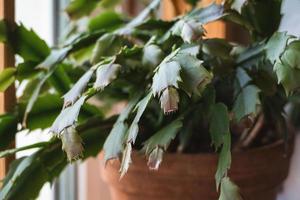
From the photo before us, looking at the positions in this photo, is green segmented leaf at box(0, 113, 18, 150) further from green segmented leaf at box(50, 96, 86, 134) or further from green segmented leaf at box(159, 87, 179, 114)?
green segmented leaf at box(159, 87, 179, 114)

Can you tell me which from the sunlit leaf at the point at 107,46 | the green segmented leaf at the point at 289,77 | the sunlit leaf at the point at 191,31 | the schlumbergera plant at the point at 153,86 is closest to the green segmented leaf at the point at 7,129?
the schlumbergera plant at the point at 153,86

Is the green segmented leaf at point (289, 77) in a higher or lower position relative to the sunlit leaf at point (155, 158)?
higher

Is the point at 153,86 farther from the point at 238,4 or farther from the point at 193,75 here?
the point at 238,4

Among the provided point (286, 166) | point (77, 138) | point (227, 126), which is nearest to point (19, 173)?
point (77, 138)

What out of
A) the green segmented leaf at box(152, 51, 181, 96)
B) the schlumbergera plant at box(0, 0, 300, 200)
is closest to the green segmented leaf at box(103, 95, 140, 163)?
the schlumbergera plant at box(0, 0, 300, 200)

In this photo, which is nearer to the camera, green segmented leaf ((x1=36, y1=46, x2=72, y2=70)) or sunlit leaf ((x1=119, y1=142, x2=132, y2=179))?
sunlit leaf ((x1=119, y1=142, x2=132, y2=179))

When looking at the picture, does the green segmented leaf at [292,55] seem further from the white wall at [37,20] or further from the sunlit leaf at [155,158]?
the white wall at [37,20]

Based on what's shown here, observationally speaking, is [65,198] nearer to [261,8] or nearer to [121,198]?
[121,198]
